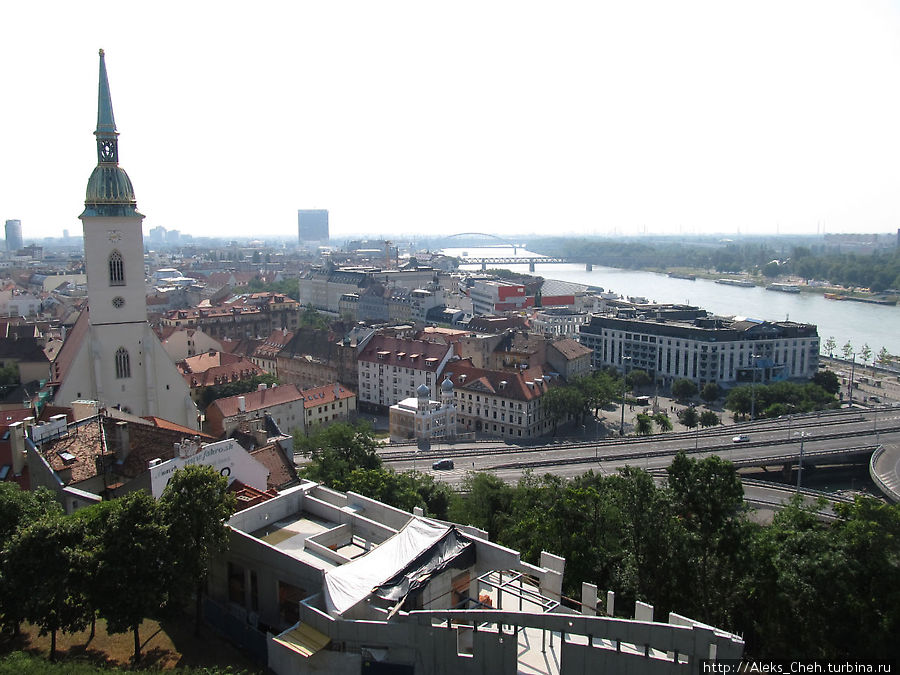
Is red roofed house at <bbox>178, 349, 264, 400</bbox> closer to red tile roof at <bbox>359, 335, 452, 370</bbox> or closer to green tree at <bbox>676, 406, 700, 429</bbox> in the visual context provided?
red tile roof at <bbox>359, 335, 452, 370</bbox>

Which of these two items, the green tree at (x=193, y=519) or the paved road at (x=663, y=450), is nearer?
the green tree at (x=193, y=519)

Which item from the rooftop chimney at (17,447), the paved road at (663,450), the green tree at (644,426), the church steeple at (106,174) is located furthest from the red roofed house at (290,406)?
the green tree at (644,426)

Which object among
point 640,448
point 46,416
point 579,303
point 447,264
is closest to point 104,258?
point 46,416

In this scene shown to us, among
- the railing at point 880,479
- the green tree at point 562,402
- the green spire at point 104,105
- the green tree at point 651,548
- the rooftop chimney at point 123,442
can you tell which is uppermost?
the green spire at point 104,105

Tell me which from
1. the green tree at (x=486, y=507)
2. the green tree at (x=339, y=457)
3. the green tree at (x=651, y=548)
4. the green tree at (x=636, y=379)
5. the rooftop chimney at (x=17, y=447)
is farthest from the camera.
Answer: the green tree at (x=636, y=379)

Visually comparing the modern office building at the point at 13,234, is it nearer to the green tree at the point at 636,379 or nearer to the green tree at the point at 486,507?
the green tree at the point at 636,379

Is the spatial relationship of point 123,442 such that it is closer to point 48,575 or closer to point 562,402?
point 48,575

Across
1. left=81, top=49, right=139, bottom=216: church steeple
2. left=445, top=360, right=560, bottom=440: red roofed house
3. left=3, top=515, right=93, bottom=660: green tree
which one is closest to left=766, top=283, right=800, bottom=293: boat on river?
left=445, top=360, right=560, bottom=440: red roofed house
